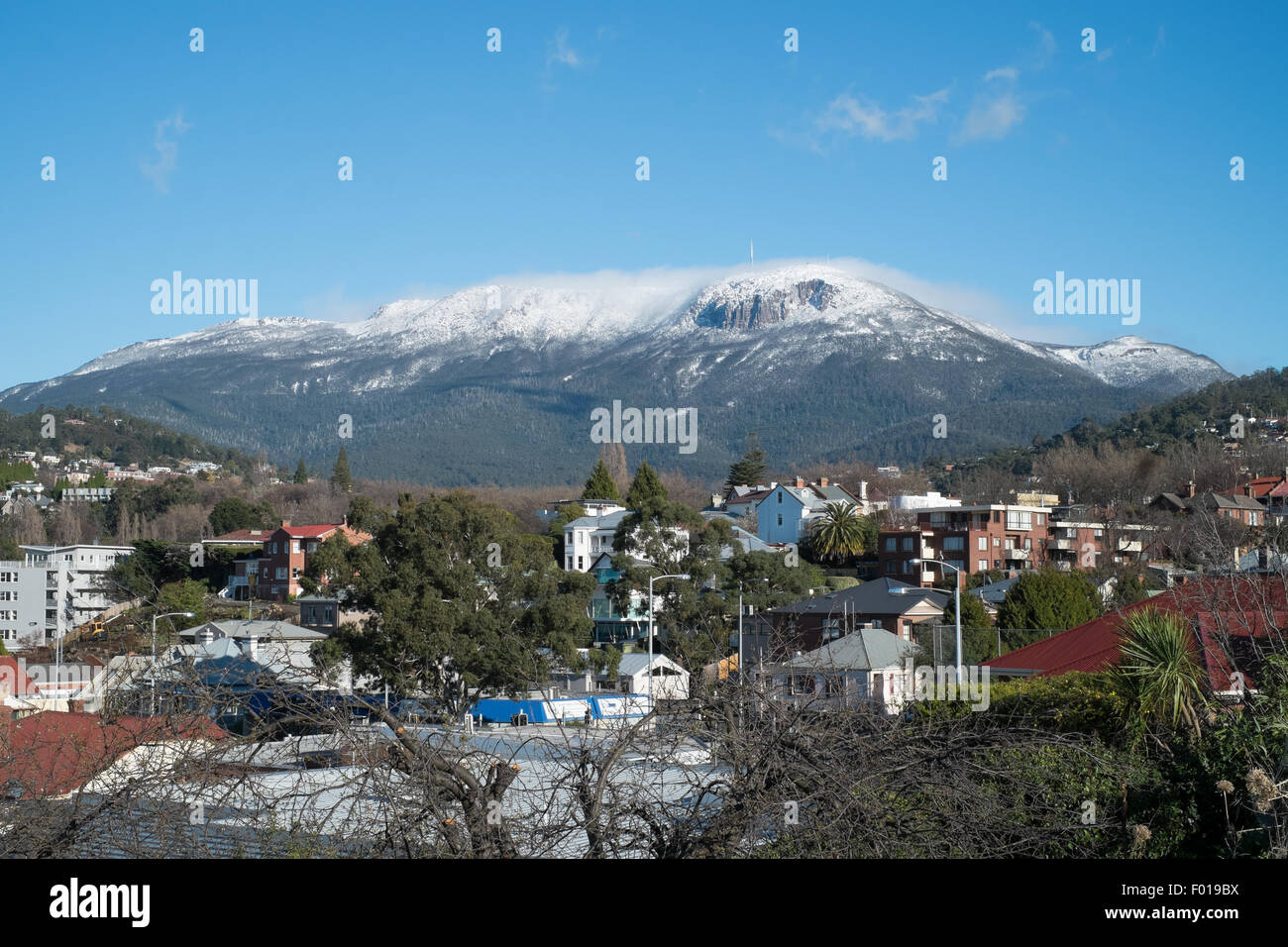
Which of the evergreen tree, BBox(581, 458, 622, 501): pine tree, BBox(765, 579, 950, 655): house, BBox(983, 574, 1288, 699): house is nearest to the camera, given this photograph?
BBox(983, 574, 1288, 699): house

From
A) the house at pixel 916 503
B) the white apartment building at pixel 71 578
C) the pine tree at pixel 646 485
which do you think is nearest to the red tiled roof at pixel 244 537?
the white apartment building at pixel 71 578

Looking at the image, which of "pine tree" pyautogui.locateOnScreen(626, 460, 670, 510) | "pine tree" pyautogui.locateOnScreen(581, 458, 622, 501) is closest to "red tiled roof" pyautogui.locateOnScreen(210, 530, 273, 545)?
"pine tree" pyautogui.locateOnScreen(581, 458, 622, 501)

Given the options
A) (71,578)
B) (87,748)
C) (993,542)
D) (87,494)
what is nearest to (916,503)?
(993,542)

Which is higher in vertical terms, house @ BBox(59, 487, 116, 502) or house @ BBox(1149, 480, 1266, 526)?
house @ BBox(59, 487, 116, 502)

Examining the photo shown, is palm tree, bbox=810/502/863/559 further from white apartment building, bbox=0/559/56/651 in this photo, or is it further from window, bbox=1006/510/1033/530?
white apartment building, bbox=0/559/56/651

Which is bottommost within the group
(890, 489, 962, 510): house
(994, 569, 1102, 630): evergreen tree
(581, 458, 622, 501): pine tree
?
(994, 569, 1102, 630): evergreen tree

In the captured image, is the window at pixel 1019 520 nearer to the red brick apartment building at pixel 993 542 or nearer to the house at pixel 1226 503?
the red brick apartment building at pixel 993 542
